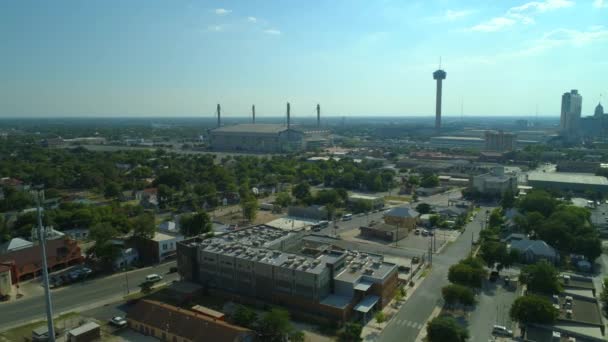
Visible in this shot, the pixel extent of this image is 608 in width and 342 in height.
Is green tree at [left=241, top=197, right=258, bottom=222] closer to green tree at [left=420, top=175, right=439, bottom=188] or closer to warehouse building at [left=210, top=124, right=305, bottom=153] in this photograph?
green tree at [left=420, top=175, right=439, bottom=188]

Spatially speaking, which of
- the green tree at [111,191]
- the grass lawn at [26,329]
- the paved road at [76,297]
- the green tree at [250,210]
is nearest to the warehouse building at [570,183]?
the green tree at [250,210]

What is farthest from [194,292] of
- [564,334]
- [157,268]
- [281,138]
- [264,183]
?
[281,138]

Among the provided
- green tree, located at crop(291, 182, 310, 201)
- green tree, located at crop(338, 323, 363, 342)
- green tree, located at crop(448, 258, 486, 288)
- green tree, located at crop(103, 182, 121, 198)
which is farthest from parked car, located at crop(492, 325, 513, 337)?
green tree, located at crop(103, 182, 121, 198)

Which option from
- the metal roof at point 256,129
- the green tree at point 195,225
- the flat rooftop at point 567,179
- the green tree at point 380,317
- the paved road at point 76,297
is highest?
the metal roof at point 256,129

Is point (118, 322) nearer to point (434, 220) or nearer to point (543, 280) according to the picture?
point (543, 280)

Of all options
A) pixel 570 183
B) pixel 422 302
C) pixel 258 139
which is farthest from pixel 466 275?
pixel 258 139

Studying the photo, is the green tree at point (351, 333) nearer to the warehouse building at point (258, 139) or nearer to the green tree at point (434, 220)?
the green tree at point (434, 220)

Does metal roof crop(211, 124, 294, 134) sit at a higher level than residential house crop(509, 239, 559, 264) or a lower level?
higher
